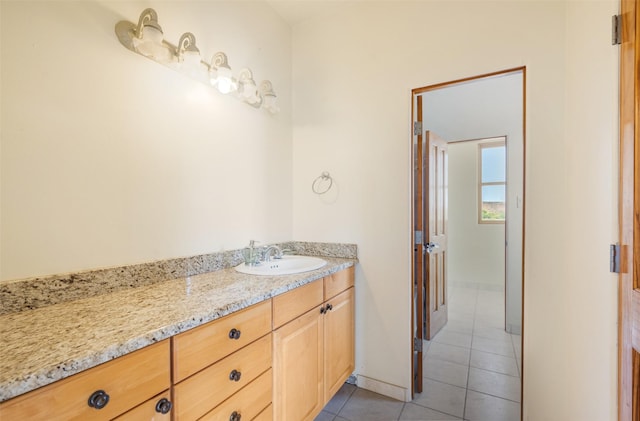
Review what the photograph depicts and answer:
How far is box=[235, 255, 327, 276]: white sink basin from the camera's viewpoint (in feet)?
4.96

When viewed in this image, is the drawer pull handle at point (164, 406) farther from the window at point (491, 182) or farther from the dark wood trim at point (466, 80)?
the window at point (491, 182)

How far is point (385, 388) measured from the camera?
1921mm

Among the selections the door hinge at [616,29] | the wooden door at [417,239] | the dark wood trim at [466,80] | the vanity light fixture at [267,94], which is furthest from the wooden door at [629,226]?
the vanity light fixture at [267,94]

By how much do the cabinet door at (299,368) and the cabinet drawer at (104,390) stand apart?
1.72 feet

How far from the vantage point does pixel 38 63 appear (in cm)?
100

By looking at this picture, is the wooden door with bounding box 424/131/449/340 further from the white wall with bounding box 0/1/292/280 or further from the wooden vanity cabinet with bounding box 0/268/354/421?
the white wall with bounding box 0/1/292/280

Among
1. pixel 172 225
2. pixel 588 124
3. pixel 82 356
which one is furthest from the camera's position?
pixel 172 225

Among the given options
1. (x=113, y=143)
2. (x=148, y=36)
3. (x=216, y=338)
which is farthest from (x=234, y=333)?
(x=148, y=36)

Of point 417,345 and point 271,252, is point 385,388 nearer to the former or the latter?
point 417,345

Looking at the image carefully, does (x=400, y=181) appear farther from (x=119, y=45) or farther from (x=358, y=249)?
(x=119, y=45)

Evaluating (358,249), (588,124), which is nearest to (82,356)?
(358,249)

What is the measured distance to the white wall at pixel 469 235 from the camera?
427cm

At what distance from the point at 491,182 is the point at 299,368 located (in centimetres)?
415

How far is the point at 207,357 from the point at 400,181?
57.3 inches
